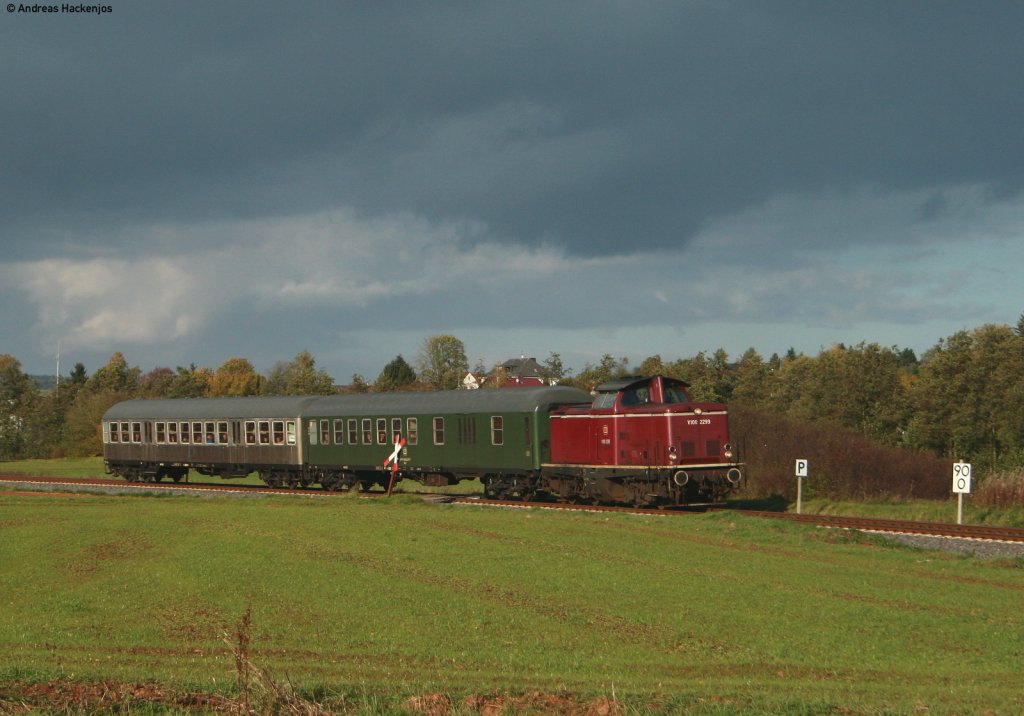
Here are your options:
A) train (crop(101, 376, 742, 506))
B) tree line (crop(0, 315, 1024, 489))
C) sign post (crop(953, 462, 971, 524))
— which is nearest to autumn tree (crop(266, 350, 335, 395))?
tree line (crop(0, 315, 1024, 489))

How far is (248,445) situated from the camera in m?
49.2

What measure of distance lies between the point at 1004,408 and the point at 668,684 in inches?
3004

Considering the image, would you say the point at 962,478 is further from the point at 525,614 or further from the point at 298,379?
the point at 298,379

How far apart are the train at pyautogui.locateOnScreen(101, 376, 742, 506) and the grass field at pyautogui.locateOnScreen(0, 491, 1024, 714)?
149 inches

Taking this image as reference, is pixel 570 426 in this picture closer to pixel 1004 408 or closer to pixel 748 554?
pixel 748 554

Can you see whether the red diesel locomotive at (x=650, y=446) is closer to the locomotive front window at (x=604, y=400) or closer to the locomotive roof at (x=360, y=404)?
the locomotive front window at (x=604, y=400)

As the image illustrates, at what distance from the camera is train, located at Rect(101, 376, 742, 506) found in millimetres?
32031

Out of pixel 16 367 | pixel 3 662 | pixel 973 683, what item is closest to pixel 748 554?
pixel 973 683

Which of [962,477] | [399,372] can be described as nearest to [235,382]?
[399,372]

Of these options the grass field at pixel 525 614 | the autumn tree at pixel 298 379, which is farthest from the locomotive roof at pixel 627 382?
the autumn tree at pixel 298 379

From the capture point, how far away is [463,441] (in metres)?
39.2

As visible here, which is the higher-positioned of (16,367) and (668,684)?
(16,367)

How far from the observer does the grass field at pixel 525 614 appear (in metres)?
11.7

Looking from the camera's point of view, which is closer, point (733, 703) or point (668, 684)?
point (733, 703)
